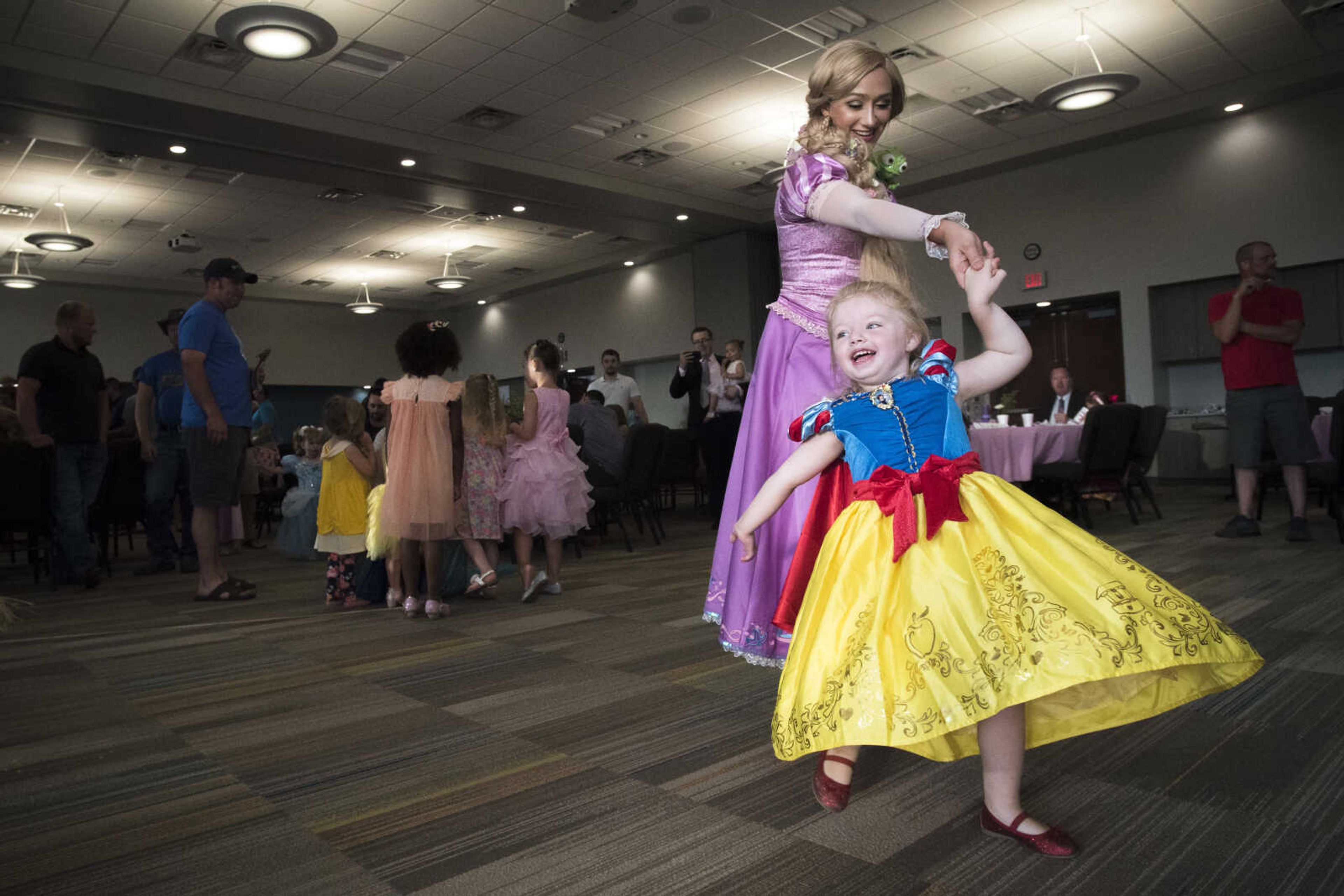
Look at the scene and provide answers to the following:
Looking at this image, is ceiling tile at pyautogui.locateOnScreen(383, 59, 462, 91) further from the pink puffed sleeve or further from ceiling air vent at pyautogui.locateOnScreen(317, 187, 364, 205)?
the pink puffed sleeve

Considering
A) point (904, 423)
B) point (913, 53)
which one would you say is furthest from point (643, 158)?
point (904, 423)

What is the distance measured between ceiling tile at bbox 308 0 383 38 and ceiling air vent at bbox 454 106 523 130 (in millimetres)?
1736

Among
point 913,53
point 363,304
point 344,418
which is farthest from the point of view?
point 363,304

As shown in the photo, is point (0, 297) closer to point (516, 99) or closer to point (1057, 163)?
point (516, 99)

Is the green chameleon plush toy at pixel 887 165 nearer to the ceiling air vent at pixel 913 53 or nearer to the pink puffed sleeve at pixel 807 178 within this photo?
the pink puffed sleeve at pixel 807 178

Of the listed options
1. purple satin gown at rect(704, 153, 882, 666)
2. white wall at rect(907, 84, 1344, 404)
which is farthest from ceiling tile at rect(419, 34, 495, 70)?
purple satin gown at rect(704, 153, 882, 666)

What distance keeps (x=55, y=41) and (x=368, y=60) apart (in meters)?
2.19

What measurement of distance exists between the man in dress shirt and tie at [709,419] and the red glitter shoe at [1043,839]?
5.40m

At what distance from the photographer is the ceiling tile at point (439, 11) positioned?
6.20 m

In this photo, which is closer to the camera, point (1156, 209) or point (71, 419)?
point (71, 419)

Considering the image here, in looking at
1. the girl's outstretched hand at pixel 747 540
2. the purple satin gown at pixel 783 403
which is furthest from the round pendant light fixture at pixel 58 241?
the girl's outstretched hand at pixel 747 540

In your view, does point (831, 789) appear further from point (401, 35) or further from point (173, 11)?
point (173, 11)

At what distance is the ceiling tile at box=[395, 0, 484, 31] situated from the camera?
6.20m

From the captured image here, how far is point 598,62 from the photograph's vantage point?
7262 mm
